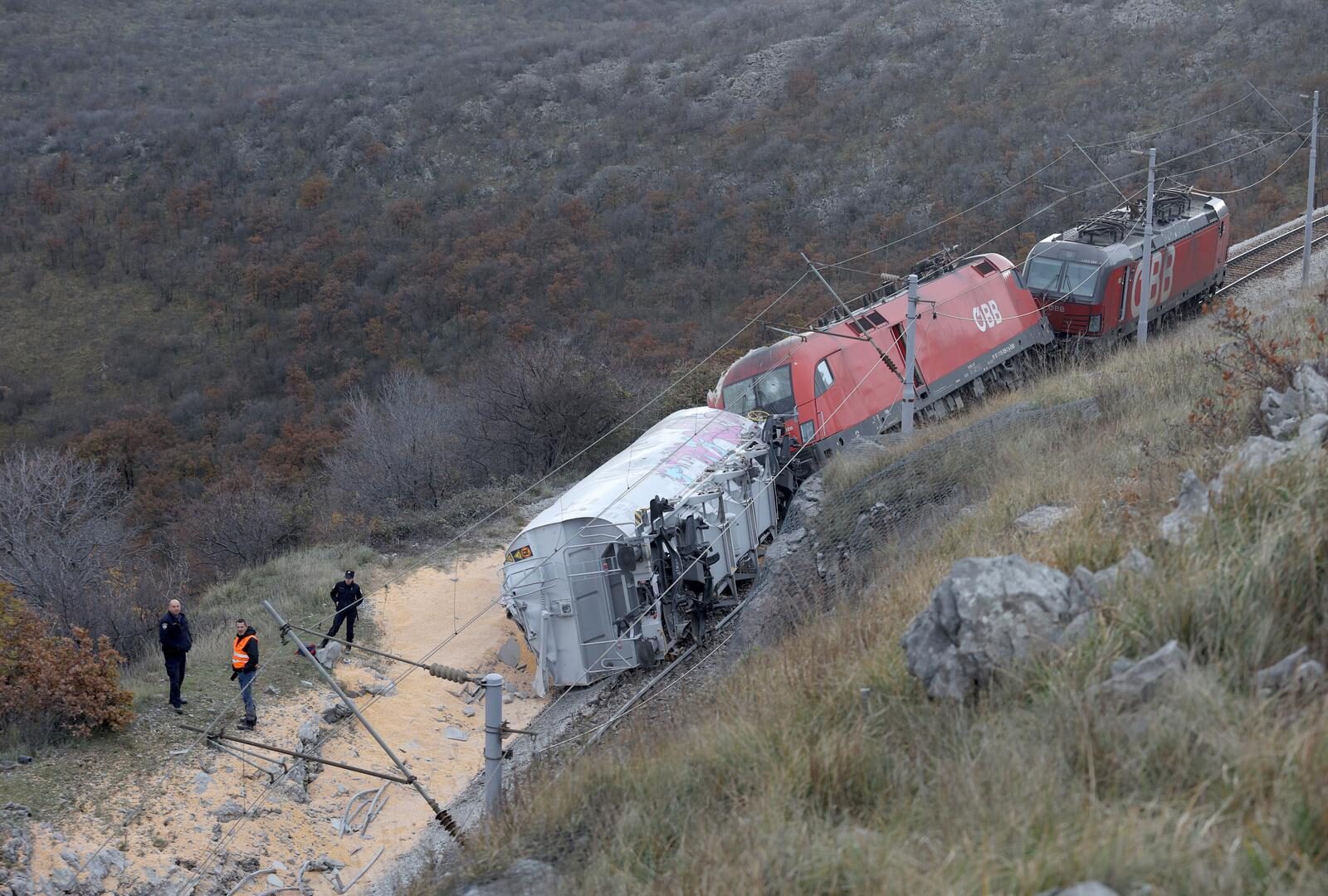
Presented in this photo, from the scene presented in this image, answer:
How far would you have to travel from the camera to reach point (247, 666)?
43.0 feet

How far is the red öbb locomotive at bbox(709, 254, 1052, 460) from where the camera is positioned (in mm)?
17922

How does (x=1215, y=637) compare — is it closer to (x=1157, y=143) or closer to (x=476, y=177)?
(x=1157, y=143)

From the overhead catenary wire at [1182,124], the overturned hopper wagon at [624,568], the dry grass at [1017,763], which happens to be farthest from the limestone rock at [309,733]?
the overhead catenary wire at [1182,124]

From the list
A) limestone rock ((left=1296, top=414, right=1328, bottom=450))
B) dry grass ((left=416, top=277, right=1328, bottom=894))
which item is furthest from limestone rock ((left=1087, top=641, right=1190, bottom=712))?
limestone rock ((left=1296, top=414, right=1328, bottom=450))

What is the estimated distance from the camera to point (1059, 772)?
4.41m

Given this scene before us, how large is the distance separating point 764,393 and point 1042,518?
10.4 meters

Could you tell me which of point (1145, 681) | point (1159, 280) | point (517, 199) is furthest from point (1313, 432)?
point (517, 199)

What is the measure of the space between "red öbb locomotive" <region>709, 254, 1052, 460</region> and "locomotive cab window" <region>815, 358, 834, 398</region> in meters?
0.01

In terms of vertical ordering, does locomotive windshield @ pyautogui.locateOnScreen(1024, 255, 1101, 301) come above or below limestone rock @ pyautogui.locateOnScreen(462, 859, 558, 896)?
below

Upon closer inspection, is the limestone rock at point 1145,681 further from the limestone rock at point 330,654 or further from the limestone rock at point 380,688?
the limestone rock at point 330,654

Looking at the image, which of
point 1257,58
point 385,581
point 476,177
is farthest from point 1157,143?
point 385,581

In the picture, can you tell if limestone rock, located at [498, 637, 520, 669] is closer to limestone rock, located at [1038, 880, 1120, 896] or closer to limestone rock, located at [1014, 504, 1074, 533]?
limestone rock, located at [1014, 504, 1074, 533]

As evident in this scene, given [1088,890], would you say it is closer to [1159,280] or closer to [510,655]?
[510,655]

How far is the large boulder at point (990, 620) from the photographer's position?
5.46 m
